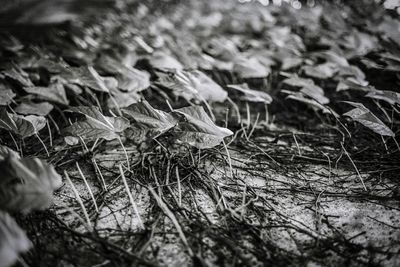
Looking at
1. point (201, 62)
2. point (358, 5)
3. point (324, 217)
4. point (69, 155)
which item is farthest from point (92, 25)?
point (358, 5)

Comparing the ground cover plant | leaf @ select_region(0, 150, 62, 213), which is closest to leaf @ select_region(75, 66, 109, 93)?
the ground cover plant

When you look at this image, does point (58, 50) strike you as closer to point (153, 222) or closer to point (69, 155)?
point (69, 155)

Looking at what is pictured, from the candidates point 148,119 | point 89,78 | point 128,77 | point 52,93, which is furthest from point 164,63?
point 148,119

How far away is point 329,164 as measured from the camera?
0.86m

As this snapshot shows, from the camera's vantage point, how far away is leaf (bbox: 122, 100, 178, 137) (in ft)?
2.38

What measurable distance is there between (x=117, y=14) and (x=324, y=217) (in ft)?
8.28

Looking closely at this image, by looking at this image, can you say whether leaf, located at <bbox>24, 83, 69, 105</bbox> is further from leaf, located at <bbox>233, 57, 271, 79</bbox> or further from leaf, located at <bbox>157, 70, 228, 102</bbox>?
leaf, located at <bbox>233, 57, 271, 79</bbox>

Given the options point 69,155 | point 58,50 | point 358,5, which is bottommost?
point 69,155

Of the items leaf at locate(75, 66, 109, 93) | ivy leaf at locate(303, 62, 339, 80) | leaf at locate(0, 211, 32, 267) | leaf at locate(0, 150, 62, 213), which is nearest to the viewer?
leaf at locate(0, 211, 32, 267)

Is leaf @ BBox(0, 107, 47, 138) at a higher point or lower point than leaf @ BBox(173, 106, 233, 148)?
lower

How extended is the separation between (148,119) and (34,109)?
530 millimetres

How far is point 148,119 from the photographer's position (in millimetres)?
733

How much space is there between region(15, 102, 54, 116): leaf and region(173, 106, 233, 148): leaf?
558 millimetres

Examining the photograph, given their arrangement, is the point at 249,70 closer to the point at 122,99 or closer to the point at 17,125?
the point at 122,99
